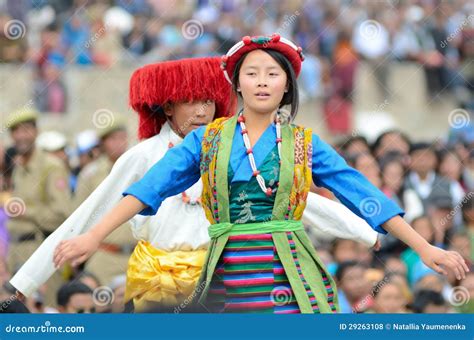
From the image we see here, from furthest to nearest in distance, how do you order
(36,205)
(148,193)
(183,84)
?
(36,205) < (183,84) < (148,193)

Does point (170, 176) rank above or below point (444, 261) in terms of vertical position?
above

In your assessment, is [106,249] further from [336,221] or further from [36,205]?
[336,221]

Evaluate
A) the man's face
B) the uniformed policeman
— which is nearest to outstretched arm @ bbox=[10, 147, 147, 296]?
the man's face

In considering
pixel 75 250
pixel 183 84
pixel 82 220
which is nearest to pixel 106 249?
pixel 82 220

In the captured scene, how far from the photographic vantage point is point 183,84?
6.48 metres

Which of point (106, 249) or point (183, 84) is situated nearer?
point (183, 84)

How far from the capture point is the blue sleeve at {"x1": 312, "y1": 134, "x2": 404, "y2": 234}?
5.52 m

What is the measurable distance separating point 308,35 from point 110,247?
193 inches

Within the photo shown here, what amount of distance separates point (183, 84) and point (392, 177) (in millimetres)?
2979

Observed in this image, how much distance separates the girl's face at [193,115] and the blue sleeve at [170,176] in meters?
0.80

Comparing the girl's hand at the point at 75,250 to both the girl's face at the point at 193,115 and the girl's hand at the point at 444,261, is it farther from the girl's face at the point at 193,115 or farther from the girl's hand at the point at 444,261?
the girl's face at the point at 193,115

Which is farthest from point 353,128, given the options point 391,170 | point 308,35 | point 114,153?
point 114,153

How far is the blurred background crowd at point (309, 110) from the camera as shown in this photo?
8.23m

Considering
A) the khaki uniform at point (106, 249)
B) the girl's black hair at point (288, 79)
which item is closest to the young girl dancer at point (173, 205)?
the girl's black hair at point (288, 79)
